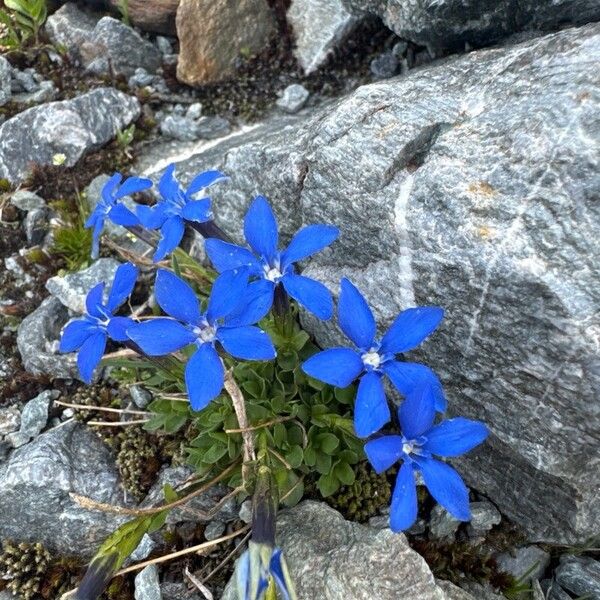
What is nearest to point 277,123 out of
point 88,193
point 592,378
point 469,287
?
point 88,193

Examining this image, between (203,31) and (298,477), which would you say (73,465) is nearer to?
(298,477)

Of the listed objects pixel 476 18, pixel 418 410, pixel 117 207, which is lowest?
pixel 418 410

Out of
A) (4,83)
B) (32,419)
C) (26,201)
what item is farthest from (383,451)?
(4,83)

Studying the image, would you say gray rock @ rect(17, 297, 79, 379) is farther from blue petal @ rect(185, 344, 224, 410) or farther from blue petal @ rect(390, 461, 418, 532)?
blue petal @ rect(390, 461, 418, 532)

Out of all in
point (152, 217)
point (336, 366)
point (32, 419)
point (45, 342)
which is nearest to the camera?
point (336, 366)

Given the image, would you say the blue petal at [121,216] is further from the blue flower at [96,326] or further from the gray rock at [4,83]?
the gray rock at [4,83]

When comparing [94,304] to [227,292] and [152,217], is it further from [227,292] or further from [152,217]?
[227,292]

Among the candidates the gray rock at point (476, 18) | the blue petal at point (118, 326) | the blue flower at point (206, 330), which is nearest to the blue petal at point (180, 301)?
the blue flower at point (206, 330)
